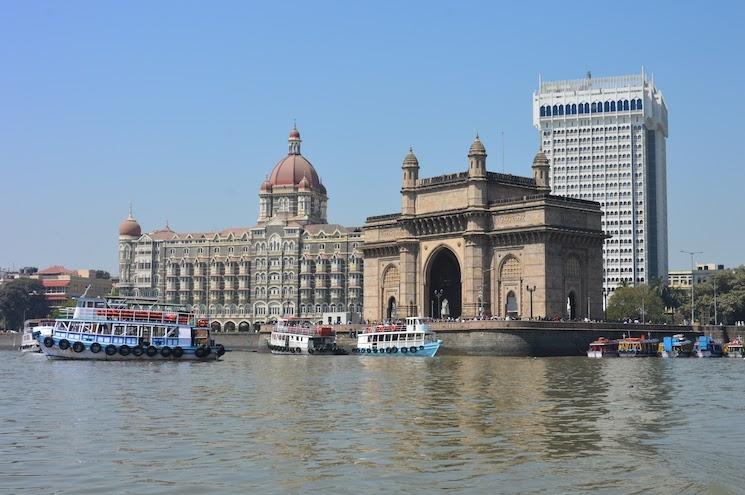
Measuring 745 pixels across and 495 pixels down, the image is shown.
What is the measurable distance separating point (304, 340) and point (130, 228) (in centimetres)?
9308

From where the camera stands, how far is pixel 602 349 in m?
104

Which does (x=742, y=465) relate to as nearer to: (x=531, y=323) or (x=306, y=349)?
(x=531, y=323)

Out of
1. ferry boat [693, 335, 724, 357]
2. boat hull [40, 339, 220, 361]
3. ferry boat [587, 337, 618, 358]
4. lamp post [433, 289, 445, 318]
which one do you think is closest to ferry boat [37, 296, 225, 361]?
boat hull [40, 339, 220, 361]

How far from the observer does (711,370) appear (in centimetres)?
7806

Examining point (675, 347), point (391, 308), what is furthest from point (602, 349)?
point (391, 308)

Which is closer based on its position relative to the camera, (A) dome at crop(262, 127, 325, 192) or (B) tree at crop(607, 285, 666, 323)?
(B) tree at crop(607, 285, 666, 323)

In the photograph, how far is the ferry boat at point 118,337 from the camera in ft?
291

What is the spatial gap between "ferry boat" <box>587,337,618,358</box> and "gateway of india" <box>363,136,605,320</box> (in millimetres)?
7406

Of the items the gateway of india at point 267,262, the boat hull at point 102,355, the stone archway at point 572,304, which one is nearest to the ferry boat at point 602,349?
the stone archway at point 572,304

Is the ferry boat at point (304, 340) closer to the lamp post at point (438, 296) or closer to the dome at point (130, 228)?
the lamp post at point (438, 296)

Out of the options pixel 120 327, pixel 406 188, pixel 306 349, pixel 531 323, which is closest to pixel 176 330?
pixel 120 327

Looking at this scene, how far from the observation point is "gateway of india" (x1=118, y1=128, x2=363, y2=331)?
178 metres

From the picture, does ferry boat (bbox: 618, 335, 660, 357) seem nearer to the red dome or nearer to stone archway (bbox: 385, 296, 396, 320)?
stone archway (bbox: 385, 296, 396, 320)

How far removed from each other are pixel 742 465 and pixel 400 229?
101868 mm
